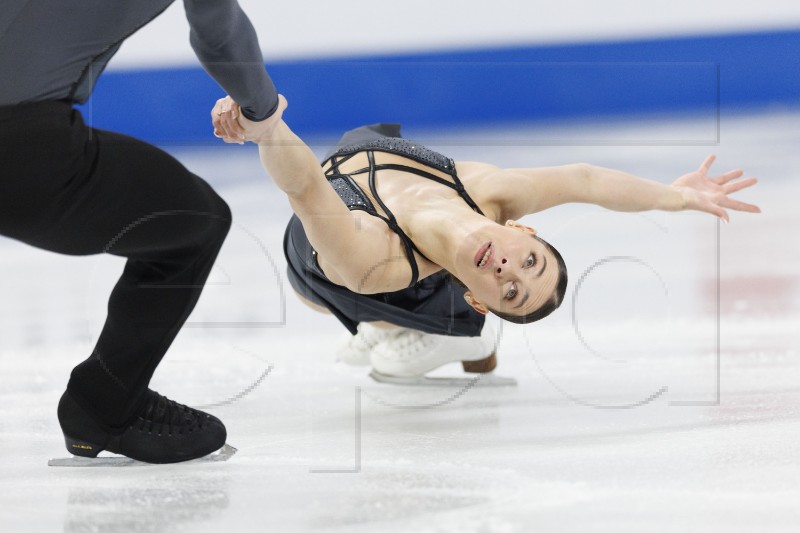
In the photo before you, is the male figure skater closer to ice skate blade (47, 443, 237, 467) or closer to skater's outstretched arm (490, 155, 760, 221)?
ice skate blade (47, 443, 237, 467)

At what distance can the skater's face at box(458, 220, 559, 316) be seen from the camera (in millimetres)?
1704

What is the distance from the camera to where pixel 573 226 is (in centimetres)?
249

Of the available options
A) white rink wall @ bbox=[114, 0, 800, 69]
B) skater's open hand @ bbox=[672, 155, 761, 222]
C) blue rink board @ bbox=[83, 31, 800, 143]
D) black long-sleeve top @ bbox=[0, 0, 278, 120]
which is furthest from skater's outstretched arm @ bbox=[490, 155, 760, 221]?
white rink wall @ bbox=[114, 0, 800, 69]

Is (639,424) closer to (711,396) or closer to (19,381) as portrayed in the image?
(711,396)

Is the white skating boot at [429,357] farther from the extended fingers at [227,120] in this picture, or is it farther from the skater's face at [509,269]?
the extended fingers at [227,120]

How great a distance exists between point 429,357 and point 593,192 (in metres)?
0.50

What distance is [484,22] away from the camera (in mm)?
3617

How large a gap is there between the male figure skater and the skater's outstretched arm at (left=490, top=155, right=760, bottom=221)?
70 cm

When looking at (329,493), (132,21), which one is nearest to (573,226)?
(329,493)

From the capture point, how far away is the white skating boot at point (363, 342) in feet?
7.26

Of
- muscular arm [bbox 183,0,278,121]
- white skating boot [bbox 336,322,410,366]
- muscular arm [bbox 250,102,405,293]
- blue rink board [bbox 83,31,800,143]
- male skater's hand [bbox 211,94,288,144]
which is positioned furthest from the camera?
blue rink board [bbox 83,31,800,143]

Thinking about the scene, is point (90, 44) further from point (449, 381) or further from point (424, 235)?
point (449, 381)

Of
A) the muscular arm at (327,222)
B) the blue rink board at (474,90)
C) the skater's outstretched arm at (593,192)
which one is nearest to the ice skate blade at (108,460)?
the muscular arm at (327,222)

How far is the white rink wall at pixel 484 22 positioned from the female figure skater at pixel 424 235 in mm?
1398
